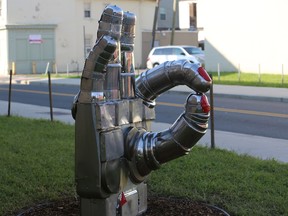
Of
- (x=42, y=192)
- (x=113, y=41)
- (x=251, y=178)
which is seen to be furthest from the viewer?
(x=251, y=178)

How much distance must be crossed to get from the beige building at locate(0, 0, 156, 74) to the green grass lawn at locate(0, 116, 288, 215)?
99.7 ft

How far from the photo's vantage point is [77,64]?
40719 millimetres

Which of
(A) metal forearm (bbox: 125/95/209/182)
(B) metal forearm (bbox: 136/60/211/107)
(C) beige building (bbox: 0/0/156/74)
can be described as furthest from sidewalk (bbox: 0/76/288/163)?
(C) beige building (bbox: 0/0/156/74)

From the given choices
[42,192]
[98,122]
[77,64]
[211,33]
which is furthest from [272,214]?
[77,64]

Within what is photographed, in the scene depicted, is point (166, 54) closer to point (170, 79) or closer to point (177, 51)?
point (177, 51)

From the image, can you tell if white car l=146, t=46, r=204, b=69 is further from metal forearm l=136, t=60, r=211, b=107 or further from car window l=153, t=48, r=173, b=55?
metal forearm l=136, t=60, r=211, b=107

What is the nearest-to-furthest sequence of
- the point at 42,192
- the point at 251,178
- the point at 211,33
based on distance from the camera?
the point at 42,192 → the point at 251,178 → the point at 211,33

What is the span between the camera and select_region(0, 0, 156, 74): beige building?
3759cm

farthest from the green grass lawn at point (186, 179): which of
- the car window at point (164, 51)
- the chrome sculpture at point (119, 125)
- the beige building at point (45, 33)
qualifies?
the beige building at point (45, 33)

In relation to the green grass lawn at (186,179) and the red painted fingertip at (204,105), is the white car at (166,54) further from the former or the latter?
the red painted fingertip at (204,105)

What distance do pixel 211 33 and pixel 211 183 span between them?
2869cm

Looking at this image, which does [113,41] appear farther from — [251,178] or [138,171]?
[251,178]

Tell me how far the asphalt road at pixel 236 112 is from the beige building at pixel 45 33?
57.8ft

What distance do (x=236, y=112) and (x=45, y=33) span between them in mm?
26703
